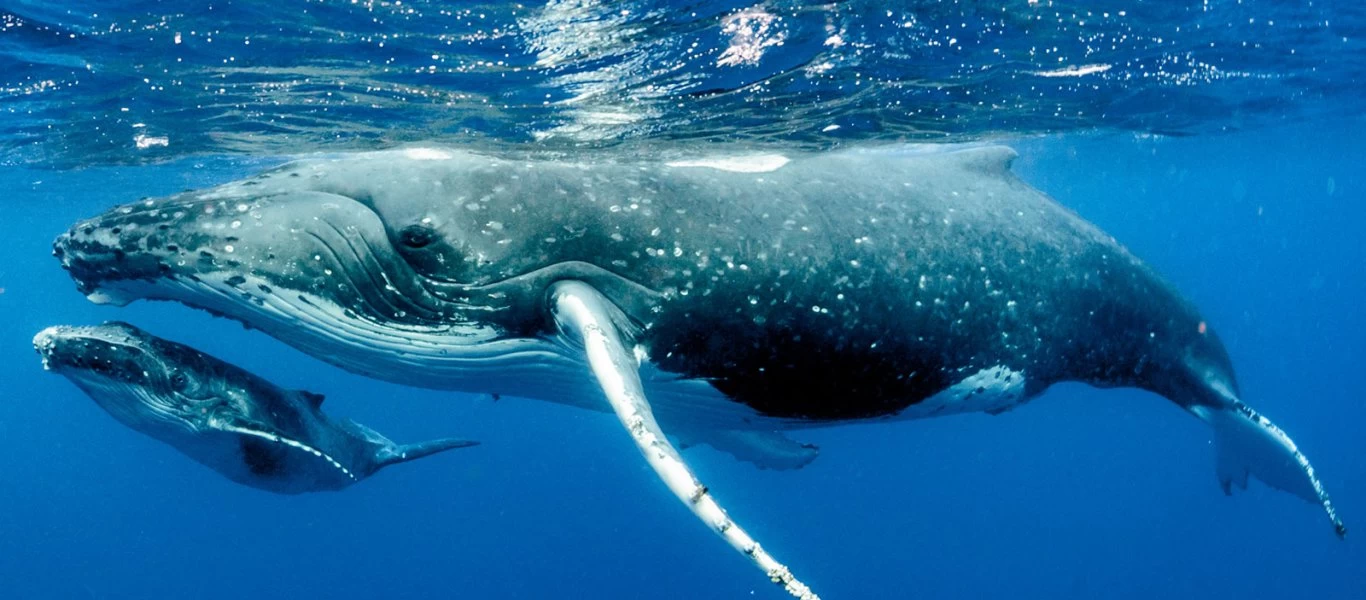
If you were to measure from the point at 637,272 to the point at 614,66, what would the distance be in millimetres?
6816

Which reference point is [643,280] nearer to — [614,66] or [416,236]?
[416,236]

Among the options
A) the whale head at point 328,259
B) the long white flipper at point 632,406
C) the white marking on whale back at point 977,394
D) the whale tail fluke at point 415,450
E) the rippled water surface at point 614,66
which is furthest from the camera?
the rippled water surface at point 614,66

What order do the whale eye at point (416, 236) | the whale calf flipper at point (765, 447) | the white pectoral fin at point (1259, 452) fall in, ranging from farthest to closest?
the white pectoral fin at point (1259, 452), the whale calf flipper at point (765, 447), the whale eye at point (416, 236)

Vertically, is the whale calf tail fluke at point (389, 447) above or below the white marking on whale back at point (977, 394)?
above

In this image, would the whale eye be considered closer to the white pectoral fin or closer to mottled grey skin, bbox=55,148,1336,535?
mottled grey skin, bbox=55,148,1336,535

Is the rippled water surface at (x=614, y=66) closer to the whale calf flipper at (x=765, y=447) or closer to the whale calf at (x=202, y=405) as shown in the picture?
the whale calf flipper at (x=765, y=447)

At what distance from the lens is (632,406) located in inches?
161

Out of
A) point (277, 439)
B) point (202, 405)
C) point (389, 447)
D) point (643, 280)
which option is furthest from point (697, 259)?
point (202, 405)

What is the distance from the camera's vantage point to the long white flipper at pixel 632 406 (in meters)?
3.52

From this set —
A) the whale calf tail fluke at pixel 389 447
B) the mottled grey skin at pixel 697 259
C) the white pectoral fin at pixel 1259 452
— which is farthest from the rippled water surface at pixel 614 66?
the white pectoral fin at pixel 1259 452

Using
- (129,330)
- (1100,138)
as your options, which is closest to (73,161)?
(129,330)

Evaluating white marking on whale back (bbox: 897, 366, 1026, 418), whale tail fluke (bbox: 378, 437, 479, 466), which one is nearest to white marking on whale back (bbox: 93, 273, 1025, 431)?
white marking on whale back (bbox: 897, 366, 1026, 418)

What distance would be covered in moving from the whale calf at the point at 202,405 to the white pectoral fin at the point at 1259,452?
8.53m

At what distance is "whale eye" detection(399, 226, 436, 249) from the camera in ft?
16.9
